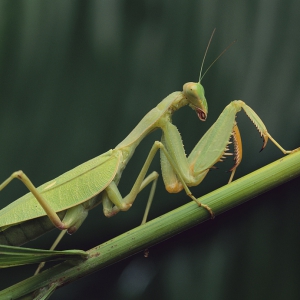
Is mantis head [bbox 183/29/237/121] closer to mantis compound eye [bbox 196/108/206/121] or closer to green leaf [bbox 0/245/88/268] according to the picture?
mantis compound eye [bbox 196/108/206/121]

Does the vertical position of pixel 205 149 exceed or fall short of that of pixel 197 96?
it falls short

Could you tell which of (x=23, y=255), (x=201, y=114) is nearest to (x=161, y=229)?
(x=23, y=255)

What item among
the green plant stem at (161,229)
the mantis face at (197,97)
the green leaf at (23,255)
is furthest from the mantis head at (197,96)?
the green leaf at (23,255)

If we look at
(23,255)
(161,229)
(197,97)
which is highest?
(197,97)

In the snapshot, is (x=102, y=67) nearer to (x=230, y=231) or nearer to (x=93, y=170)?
(x=93, y=170)

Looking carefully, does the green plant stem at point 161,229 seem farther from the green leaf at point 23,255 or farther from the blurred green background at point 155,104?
the blurred green background at point 155,104

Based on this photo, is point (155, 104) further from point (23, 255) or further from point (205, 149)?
point (23, 255)
